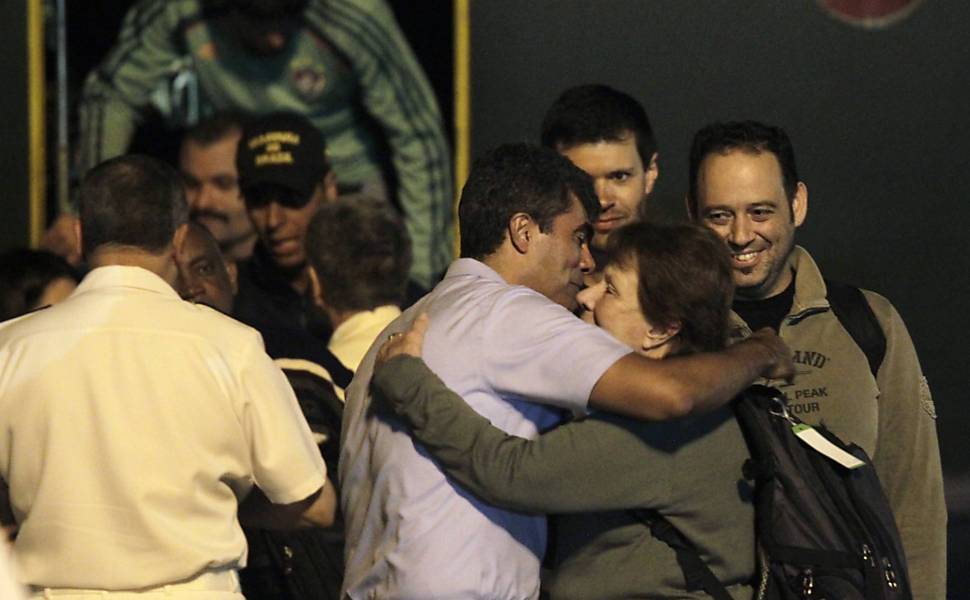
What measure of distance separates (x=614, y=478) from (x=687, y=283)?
399mm

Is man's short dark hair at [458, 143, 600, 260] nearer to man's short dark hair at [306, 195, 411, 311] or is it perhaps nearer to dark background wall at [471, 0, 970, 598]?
man's short dark hair at [306, 195, 411, 311]

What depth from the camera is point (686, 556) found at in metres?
3.23

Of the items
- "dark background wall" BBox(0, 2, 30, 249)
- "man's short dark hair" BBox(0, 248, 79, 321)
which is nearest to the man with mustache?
"dark background wall" BBox(0, 2, 30, 249)

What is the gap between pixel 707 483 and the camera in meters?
3.25

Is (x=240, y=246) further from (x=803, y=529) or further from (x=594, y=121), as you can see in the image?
(x=803, y=529)

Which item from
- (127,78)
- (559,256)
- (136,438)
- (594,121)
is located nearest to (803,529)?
(559,256)

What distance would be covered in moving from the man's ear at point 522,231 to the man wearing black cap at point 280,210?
235 cm

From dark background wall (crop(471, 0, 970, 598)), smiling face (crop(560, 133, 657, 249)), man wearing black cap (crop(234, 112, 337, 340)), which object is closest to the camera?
smiling face (crop(560, 133, 657, 249))

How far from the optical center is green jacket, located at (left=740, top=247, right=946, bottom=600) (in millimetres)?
3949

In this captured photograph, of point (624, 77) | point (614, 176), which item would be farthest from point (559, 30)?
point (614, 176)

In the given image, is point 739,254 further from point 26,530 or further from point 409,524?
point 26,530

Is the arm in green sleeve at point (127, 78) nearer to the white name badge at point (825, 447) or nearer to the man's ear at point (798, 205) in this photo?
the man's ear at point (798, 205)

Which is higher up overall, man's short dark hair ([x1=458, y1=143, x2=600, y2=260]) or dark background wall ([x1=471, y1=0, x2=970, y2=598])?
man's short dark hair ([x1=458, y1=143, x2=600, y2=260])

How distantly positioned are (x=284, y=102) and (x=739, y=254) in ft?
10.1
